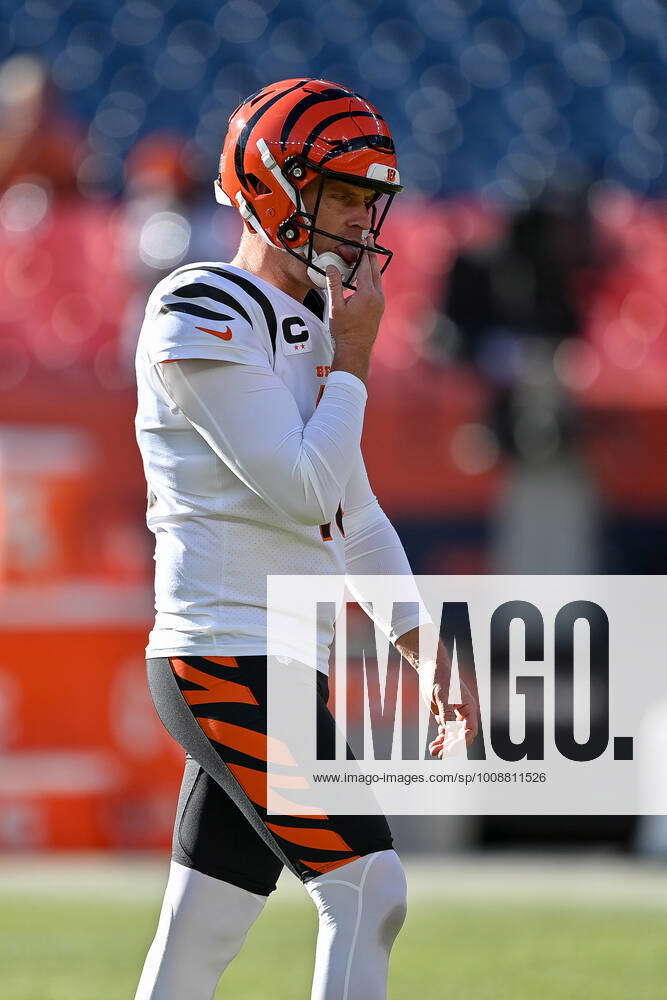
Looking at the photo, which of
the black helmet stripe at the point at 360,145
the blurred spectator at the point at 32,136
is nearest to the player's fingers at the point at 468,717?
the black helmet stripe at the point at 360,145

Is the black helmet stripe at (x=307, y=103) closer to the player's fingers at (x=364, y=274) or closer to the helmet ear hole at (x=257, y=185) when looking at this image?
the helmet ear hole at (x=257, y=185)

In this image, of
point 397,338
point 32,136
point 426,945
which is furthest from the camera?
point 32,136

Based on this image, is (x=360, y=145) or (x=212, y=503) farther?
(x=360, y=145)

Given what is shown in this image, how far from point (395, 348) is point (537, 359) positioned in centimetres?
91

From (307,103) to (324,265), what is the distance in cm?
27

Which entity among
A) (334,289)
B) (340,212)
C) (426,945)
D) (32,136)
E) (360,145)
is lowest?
(426,945)

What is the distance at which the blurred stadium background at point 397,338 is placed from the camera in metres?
5.77

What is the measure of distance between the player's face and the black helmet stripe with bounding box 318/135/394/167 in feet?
0.13

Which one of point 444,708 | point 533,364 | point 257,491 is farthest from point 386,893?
point 533,364

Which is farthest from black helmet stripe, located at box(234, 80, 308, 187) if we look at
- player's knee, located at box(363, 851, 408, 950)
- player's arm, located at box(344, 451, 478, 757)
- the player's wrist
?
player's knee, located at box(363, 851, 408, 950)

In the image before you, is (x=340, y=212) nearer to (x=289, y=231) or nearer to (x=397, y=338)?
(x=289, y=231)

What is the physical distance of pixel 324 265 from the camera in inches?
91.6

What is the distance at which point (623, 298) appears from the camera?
7465mm

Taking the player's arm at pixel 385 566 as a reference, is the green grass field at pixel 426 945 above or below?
below
